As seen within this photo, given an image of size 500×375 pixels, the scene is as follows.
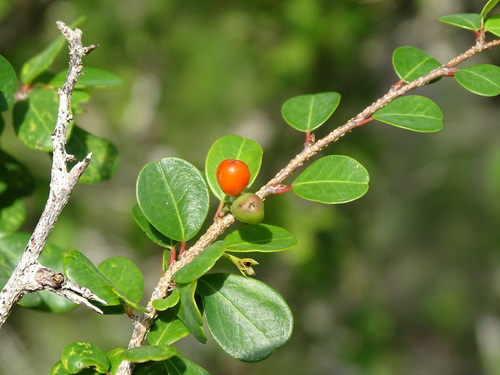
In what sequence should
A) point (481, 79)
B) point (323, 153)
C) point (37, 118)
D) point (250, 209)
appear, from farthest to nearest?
point (323, 153) < point (37, 118) < point (481, 79) < point (250, 209)

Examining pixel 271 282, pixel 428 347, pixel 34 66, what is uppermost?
pixel 34 66

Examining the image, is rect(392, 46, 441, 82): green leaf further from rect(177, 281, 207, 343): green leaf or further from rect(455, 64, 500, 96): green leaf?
rect(177, 281, 207, 343): green leaf

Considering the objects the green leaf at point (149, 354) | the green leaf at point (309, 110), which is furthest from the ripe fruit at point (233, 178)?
the green leaf at point (149, 354)

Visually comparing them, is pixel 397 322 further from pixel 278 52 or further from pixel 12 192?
pixel 12 192

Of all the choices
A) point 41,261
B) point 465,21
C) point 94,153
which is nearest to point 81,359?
point 41,261

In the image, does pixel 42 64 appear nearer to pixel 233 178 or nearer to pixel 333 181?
pixel 233 178

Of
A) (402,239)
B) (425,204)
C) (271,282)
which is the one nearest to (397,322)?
(402,239)
